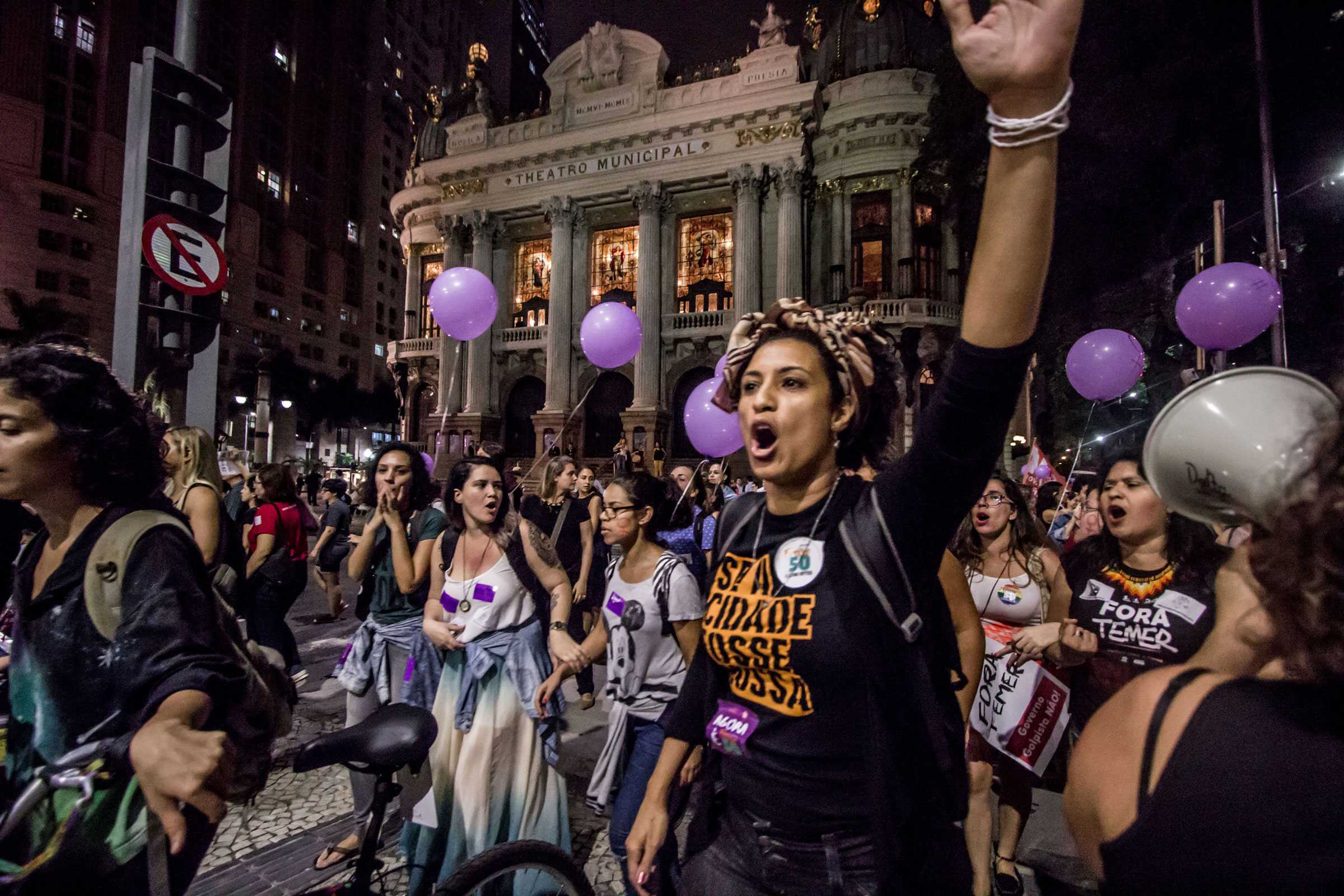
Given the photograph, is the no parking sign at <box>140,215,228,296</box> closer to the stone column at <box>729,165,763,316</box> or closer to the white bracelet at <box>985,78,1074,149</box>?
the white bracelet at <box>985,78,1074,149</box>

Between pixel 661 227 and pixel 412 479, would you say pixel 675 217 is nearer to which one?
pixel 661 227

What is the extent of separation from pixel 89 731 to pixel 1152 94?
837 inches

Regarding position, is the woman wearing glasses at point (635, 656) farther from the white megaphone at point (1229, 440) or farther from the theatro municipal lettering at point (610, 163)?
the theatro municipal lettering at point (610, 163)

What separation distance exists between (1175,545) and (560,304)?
23537mm

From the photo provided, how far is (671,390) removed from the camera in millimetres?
24094

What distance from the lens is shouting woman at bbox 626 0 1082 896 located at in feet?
3.40

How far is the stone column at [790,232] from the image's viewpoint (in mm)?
21812

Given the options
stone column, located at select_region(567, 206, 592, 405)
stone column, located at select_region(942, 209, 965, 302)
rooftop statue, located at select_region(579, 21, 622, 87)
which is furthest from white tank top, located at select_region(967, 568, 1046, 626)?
rooftop statue, located at select_region(579, 21, 622, 87)

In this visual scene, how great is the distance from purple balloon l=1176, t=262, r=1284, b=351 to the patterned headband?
7517mm

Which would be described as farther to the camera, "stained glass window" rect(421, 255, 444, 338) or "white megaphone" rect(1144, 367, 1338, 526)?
"stained glass window" rect(421, 255, 444, 338)

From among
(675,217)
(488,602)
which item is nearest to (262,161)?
(675,217)

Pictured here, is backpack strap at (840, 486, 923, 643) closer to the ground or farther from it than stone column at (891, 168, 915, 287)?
closer to the ground

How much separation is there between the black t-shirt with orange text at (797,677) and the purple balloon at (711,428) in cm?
528

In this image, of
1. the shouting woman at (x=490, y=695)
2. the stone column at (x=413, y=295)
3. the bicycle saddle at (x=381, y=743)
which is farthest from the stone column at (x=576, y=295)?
the bicycle saddle at (x=381, y=743)
